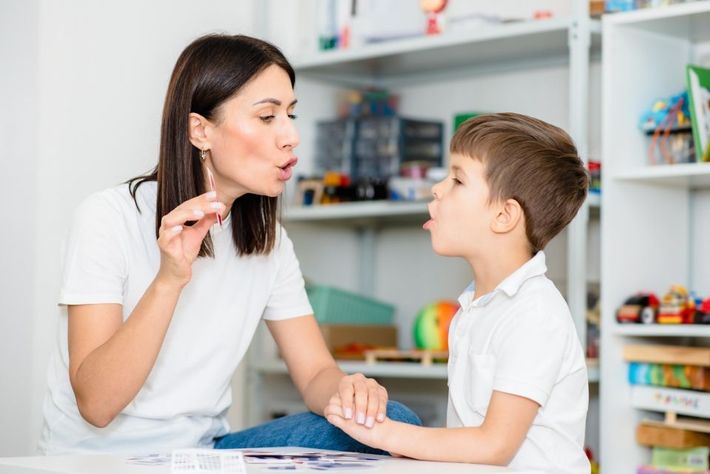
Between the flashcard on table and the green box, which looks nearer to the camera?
the flashcard on table

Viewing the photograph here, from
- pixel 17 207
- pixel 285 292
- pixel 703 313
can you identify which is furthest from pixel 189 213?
pixel 703 313

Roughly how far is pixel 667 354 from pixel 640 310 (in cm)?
11

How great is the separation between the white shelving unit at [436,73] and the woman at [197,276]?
854 millimetres

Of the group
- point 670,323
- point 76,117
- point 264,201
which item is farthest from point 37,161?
point 670,323

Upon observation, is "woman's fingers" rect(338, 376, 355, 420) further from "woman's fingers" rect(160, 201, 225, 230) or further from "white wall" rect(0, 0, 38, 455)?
"white wall" rect(0, 0, 38, 455)

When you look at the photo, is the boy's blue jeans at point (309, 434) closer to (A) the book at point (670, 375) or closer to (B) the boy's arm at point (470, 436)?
(B) the boy's arm at point (470, 436)

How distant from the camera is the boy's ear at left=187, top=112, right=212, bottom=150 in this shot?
1719 millimetres

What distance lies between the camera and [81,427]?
1.67 metres

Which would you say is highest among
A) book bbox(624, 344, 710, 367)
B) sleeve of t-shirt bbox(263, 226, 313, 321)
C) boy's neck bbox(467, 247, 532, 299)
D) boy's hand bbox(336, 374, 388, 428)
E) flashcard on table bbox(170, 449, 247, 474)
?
boy's neck bbox(467, 247, 532, 299)

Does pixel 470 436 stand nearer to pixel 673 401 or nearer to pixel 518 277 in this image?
pixel 518 277

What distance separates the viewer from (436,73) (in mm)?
3154

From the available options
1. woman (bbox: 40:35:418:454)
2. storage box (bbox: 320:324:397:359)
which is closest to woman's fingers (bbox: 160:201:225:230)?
woman (bbox: 40:35:418:454)

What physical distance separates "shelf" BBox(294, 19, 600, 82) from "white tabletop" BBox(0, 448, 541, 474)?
1.55 meters

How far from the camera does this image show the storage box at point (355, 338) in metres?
2.87
